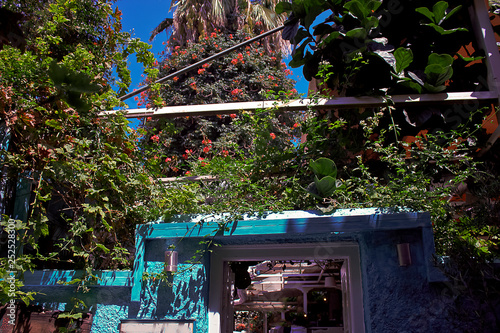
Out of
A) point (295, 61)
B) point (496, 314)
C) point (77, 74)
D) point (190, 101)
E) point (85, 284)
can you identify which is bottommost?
point (496, 314)

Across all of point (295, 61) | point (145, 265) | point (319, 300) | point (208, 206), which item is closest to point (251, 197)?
point (208, 206)

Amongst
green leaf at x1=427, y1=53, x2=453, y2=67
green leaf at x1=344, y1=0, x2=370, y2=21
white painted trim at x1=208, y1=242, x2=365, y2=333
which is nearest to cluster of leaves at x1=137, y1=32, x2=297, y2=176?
green leaf at x1=344, y1=0, x2=370, y2=21

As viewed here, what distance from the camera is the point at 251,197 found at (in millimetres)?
3182

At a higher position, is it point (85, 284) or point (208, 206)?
point (208, 206)

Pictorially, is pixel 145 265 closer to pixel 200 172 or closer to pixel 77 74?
pixel 200 172

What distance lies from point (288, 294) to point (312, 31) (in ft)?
24.9

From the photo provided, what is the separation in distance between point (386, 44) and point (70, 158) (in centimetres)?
291

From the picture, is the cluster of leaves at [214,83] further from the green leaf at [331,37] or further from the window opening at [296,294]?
the green leaf at [331,37]

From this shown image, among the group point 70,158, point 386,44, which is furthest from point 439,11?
point 70,158

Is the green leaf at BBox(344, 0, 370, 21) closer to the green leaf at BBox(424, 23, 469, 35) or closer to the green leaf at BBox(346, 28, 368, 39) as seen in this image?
the green leaf at BBox(346, 28, 368, 39)

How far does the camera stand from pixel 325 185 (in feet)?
9.22

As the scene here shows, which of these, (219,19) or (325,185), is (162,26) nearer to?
(219,19)

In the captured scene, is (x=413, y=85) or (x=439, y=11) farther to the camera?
(x=439, y=11)

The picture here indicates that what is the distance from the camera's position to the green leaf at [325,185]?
279cm
